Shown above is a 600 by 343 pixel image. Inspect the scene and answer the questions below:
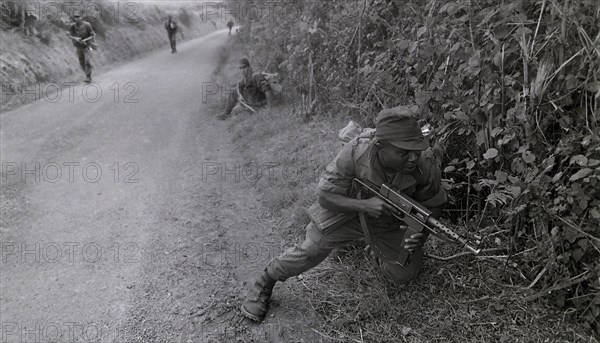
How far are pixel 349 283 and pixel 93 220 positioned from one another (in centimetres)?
351

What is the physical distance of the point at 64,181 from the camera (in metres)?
6.62

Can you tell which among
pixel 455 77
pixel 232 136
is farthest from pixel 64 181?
pixel 455 77

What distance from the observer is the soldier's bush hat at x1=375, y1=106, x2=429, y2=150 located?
3.01 meters

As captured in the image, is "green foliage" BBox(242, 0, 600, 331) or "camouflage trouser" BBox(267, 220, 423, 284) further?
"camouflage trouser" BBox(267, 220, 423, 284)

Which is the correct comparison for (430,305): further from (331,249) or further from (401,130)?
(401,130)

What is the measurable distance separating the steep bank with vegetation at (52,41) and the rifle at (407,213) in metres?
9.39

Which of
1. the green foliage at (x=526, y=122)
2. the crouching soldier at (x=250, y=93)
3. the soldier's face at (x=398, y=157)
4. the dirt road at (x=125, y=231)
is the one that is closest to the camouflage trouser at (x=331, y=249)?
the dirt road at (x=125, y=231)

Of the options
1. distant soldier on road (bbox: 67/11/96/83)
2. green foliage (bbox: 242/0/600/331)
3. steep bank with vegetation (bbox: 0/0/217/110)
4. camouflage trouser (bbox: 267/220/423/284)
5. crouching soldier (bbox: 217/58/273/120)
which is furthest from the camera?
distant soldier on road (bbox: 67/11/96/83)

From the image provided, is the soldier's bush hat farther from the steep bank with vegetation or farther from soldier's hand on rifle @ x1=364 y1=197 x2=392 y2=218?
the steep bank with vegetation

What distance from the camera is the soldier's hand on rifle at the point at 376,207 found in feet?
10.6

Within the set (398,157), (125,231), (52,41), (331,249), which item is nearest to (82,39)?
(52,41)

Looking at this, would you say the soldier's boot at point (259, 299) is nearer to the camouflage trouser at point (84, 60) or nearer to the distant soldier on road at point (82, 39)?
the distant soldier on road at point (82, 39)

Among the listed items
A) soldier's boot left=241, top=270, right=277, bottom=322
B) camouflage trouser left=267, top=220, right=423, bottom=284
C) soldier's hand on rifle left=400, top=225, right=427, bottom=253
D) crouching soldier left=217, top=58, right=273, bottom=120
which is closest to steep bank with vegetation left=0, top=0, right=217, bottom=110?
crouching soldier left=217, top=58, right=273, bottom=120

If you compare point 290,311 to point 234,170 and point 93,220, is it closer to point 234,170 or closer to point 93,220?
point 93,220
